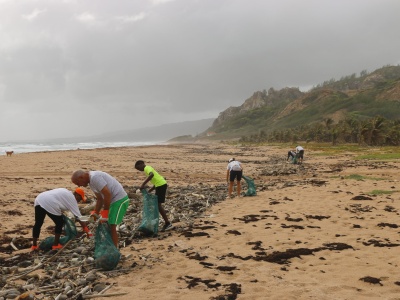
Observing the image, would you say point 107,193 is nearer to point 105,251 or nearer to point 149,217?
point 105,251

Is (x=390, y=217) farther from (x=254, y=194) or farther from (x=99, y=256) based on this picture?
(x=99, y=256)

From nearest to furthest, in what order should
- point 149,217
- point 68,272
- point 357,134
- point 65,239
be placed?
point 68,272 → point 65,239 → point 149,217 → point 357,134

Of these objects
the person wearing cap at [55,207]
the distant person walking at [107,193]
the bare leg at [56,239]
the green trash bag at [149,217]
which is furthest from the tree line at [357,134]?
the bare leg at [56,239]

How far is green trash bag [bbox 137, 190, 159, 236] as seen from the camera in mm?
8805

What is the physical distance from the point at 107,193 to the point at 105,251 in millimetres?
1125

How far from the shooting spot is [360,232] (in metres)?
8.71

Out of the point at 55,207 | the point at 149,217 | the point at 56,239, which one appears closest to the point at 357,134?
the point at 149,217

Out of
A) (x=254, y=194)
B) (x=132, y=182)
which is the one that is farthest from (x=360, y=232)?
(x=132, y=182)

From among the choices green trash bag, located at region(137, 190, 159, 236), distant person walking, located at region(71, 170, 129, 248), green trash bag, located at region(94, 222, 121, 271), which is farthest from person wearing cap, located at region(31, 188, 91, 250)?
green trash bag, located at region(137, 190, 159, 236)

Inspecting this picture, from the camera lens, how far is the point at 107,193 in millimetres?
6562

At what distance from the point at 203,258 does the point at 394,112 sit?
593ft

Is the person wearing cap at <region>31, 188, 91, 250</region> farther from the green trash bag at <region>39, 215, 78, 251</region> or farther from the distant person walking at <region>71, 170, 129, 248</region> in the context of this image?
the distant person walking at <region>71, 170, 129, 248</region>

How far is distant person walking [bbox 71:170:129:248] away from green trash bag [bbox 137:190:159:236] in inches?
73.7

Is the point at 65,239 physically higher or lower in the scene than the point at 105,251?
lower
